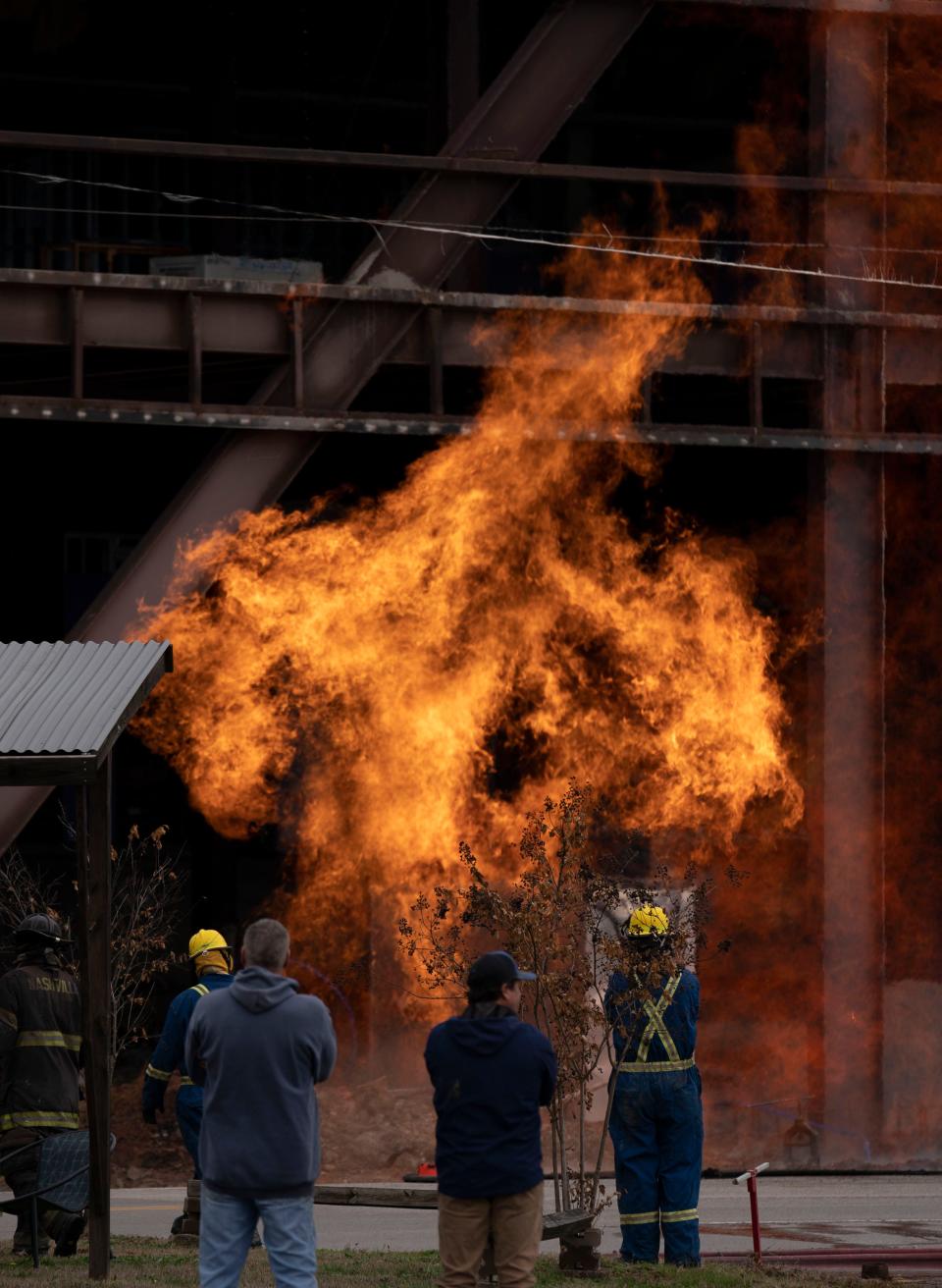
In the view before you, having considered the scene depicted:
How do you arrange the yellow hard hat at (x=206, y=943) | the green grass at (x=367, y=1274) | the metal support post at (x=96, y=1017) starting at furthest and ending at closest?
1. the yellow hard hat at (x=206, y=943)
2. the green grass at (x=367, y=1274)
3. the metal support post at (x=96, y=1017)

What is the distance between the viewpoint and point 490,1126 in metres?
7.76

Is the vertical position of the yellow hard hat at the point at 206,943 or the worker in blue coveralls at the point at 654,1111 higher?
the yellow hard hat at the point at 206,943

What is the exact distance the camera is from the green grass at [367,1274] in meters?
9.53

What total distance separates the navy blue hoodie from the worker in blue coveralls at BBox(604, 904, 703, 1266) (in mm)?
2395

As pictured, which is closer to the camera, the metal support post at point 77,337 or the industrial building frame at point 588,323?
the metal support post at point 77,337

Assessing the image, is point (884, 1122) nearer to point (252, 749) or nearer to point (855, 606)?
point (855, 606)

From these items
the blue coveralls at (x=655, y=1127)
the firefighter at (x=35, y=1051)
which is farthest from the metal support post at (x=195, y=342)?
the blue coveralls at (x=655, y=1127)

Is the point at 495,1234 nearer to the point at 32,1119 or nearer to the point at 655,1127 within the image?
the point at 655,1127

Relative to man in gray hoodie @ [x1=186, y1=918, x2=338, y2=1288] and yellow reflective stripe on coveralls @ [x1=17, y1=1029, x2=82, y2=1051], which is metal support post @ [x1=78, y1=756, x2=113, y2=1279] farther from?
man in gray hoodie @ [x1=186, y1=918, x2=338, y2=1288]

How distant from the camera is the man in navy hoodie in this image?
7.76m

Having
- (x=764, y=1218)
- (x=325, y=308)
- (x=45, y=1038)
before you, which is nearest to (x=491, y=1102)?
(x=45, y=1038)

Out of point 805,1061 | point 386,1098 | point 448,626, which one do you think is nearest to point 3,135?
point 448,626

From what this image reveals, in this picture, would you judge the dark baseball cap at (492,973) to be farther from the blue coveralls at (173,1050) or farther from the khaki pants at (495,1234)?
the blue coveralls at (173,1050)

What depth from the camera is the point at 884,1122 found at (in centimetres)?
1703
